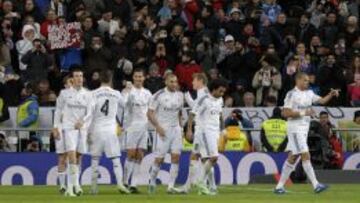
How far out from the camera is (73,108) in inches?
932

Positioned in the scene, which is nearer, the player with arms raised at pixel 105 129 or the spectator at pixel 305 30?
the player with arms raised at pixel 105 129

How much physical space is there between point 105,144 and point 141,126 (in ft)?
4.42

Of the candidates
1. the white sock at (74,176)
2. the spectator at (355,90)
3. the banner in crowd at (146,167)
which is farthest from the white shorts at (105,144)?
the spectator at (355,90)

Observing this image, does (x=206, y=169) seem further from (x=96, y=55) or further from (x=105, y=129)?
(x=96, y=55)

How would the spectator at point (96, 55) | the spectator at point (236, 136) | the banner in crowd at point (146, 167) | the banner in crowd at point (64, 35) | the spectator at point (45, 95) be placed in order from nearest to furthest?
the banner in crowd at point (146, 167) → the spectator at point (236, 136) → the spectator at point (45, 95) → the banner in crowd at point (64, 35) → the spectator at point (96, 55)

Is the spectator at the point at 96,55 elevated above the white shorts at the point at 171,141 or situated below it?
above

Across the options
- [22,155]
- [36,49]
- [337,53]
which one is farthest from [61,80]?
[337,53]

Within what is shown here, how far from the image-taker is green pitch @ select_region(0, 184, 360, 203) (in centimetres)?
2136

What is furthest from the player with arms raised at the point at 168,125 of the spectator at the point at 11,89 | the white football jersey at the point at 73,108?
the spectator at the point at 11,89

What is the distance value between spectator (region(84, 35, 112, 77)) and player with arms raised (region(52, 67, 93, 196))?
8.87 meters

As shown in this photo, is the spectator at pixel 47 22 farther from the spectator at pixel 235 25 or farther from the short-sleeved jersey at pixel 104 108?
the short-sleeved jersey at pixel 104 108

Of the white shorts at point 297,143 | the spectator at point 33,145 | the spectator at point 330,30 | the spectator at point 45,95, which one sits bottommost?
the white shorts at point 297,143

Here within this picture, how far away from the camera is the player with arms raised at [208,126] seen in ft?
77.7

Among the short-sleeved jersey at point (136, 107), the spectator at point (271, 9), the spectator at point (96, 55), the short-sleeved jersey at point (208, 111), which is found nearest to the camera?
the short-sleeved jersey at point (208, 111)
